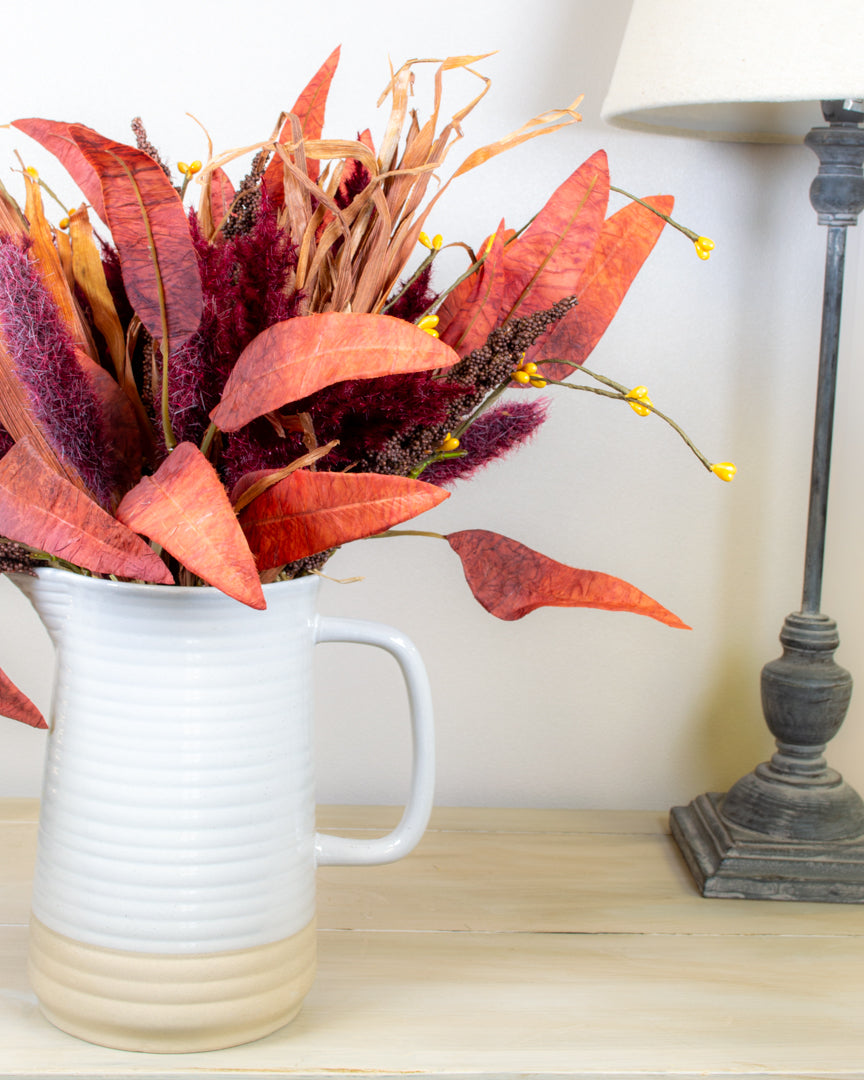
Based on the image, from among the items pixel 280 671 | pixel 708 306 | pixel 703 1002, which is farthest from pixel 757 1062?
pixel 708 306

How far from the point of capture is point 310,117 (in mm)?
575

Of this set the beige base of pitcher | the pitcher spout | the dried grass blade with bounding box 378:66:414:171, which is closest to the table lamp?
the dried grass blade with bounding box 378:66:414:171

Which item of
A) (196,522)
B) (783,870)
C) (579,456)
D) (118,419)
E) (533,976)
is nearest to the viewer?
(196,522)

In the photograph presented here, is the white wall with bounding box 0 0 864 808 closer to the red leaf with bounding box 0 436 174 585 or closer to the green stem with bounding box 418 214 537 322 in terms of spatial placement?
the green stem with bounding box 418 214 537 322

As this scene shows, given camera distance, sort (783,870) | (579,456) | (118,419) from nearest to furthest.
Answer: (118,419) < (783,870) < (579,456)

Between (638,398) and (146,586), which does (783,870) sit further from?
(146,586)

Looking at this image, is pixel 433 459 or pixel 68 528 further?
pixel 433 459

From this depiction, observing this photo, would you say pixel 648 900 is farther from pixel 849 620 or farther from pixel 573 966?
pixel 849 620

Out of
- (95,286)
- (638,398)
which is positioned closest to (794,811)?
(638,398)

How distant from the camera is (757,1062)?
52 centimetres

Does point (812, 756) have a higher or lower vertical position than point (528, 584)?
lower

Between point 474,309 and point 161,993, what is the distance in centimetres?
35

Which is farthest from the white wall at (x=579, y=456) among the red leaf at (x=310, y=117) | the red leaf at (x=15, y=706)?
the red leaf at (x=15, y=706)

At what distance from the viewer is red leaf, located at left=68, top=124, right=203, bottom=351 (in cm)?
42
